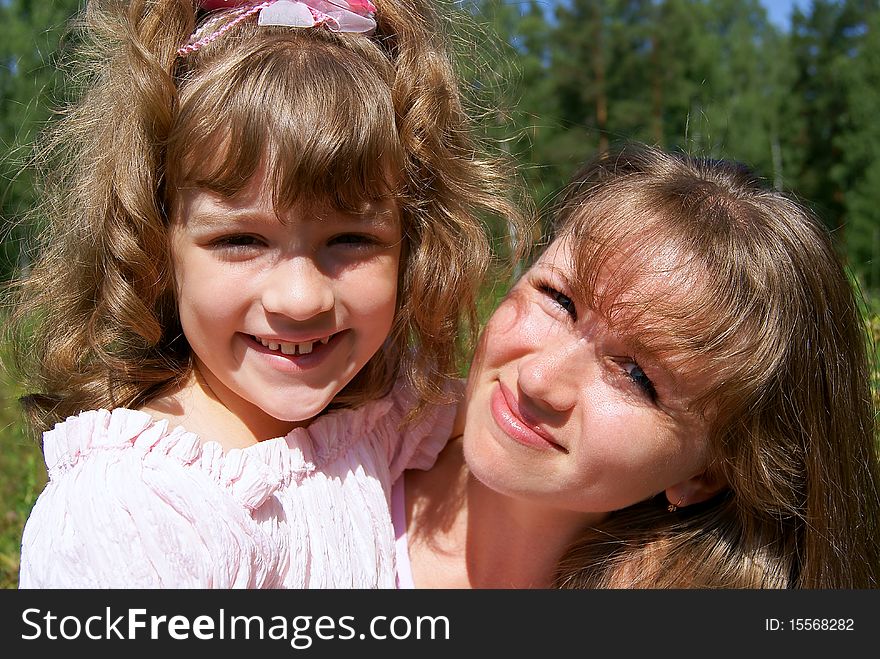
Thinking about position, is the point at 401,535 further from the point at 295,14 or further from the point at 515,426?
the point at 295,14

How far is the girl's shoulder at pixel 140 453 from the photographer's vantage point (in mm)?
1754

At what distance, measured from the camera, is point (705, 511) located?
240 centimetres

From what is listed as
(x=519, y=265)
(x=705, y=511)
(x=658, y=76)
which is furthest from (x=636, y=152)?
(x=658, y=76)

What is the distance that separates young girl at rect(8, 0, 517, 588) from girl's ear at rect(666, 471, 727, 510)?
Result: 2.44 feet

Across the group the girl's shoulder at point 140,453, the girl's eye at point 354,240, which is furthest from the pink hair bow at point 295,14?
the girl's shoulder at point 140,453

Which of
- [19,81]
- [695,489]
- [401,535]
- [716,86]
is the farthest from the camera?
[716,86]

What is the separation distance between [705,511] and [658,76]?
1872cm

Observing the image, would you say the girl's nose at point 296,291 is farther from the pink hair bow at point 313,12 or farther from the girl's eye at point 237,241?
the pink hair bow at point 313,12

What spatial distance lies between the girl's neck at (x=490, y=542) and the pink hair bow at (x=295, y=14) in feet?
4.49

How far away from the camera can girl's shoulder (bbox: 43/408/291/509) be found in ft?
5.75

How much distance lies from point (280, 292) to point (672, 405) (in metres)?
0.99

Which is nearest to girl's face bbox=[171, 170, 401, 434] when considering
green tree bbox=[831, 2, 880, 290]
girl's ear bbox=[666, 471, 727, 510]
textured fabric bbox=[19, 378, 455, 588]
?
textured fabric bbox=[19, 378, 455, 588]

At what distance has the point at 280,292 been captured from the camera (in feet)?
5.99

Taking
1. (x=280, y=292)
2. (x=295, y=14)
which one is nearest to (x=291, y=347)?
(x=280, y=292)
